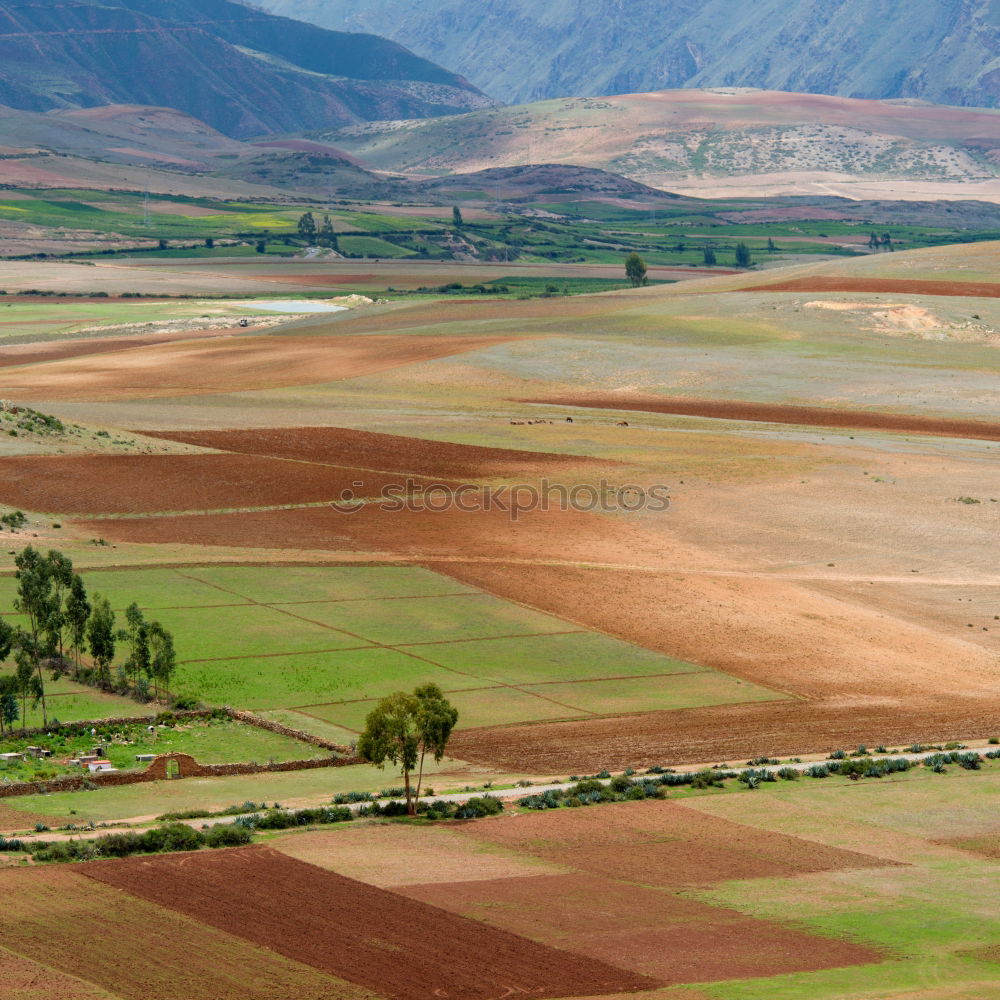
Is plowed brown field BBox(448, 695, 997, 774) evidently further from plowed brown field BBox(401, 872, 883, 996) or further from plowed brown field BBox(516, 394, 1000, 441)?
plowed brown field BBox(516, 394, 1000, 441)

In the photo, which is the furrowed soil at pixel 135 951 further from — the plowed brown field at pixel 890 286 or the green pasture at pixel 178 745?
the plowed brown field at pixel 890 286

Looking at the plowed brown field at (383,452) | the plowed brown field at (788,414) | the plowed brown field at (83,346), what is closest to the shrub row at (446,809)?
the plowed brown field at (383,452)

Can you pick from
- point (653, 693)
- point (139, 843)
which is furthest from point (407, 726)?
point (653, 693)

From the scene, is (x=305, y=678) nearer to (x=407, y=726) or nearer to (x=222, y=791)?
(x=222, y=791)

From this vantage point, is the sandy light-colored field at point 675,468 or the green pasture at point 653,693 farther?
the sandy light-colored field at point 675,468

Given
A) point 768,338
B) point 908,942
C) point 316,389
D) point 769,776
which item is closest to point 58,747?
point 769,776

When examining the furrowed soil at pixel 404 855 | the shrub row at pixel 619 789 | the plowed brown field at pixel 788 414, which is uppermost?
the plowed brown field at pixel 788 414

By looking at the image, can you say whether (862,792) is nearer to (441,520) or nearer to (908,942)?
(908,942)
